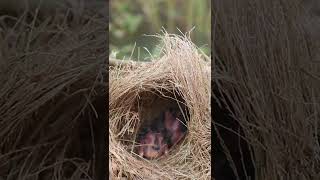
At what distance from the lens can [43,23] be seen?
79 centimetres

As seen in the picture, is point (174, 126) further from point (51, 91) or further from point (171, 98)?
point (51, 91)

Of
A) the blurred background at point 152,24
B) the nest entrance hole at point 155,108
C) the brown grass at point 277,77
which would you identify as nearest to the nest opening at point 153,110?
the nest entrance hole at point 155,108

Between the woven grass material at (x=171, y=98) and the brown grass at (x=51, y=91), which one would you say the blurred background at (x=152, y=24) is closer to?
the woven grass material at (x=171, y=98)

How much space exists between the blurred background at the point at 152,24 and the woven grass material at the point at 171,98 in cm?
7

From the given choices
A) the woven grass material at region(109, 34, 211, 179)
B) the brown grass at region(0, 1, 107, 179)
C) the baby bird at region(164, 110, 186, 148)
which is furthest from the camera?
the baby bird at region(164, 110, 186, 148)

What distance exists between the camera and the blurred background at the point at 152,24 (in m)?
1.33

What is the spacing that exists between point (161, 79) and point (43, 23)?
0.53 meters

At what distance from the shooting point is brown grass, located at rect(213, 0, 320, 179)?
802 mm

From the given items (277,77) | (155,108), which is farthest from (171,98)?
(277,77)

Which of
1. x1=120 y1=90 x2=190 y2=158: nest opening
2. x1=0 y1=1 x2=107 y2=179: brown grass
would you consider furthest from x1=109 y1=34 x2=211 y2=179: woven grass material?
x1=0 y1=1 x2=107 y2=179: brown grass

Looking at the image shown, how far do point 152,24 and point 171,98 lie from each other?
0.65 ft

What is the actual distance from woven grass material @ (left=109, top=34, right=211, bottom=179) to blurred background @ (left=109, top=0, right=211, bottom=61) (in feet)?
0.22

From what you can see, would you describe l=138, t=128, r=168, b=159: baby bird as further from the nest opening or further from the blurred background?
the blurred background

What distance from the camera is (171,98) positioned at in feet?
4.32
